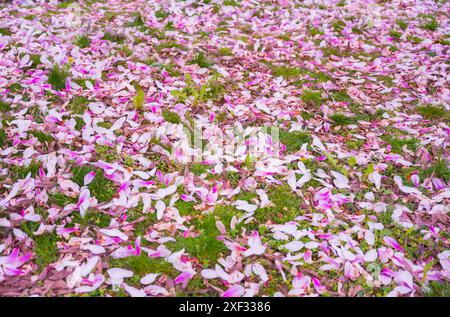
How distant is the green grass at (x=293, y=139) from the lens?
4387mm

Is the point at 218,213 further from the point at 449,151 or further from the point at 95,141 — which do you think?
the point at 449,151

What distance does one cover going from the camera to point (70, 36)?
5941 millimetres

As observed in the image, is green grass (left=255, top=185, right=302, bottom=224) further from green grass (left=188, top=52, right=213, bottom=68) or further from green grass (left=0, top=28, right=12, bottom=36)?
green grass (left=0, top=28, right=12, bottom=36)

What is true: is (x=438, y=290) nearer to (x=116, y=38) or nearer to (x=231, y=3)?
(x=116, y=38)

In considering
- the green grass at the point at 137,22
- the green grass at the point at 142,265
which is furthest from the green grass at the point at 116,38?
the green grass at the point at 142,265

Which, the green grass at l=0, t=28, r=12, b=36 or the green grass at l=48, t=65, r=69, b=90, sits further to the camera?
the green grass at l=0, t=28, r=12, b=36

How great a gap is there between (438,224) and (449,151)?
1174 millimetres

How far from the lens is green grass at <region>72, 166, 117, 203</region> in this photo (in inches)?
144

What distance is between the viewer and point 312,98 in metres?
5.10

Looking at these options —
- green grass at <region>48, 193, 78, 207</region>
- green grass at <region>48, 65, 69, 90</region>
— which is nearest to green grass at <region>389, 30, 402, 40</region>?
green grass at <region>48, 65, 69, 90</region>

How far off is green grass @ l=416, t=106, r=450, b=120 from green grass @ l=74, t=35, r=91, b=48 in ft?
15.2

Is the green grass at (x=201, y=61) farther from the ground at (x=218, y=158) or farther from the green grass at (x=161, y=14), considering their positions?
the green grass at (x=161, y=14)

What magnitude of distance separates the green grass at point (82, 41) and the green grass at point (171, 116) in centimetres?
202
